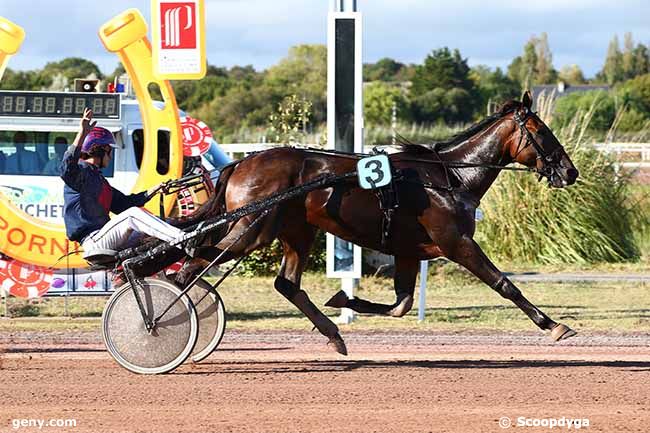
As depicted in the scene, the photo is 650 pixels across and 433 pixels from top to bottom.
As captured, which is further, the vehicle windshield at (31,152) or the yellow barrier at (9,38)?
the vehicle windshield at (31,152)

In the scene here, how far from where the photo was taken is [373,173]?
353 inches

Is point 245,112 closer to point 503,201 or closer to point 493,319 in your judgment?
point 503,201

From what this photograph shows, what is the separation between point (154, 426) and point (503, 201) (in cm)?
1319

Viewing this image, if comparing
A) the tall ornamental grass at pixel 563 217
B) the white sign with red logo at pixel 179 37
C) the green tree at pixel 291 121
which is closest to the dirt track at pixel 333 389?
the white sign with red logo at pixel 179 37

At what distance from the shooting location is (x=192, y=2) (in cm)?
1280

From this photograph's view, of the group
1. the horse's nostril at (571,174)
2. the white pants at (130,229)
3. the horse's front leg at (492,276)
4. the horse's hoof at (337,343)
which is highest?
the horse's nostril at (571,174)

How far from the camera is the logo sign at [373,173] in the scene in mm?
8953

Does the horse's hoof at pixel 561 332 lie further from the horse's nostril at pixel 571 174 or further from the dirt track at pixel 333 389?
the horse's nostril at pixel 571 174

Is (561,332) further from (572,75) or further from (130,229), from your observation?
(572,75)

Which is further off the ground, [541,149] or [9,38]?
[9,38]

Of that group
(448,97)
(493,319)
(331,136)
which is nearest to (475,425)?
(331,136)

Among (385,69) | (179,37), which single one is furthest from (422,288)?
(385,69)

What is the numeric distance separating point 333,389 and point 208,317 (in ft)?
4.87

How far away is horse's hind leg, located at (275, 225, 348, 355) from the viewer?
9555 mm
